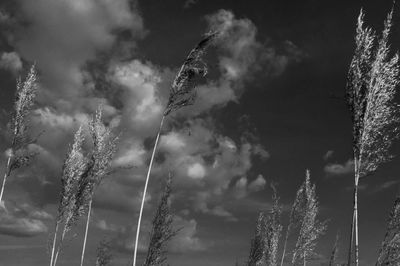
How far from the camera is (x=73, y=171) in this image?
19281mm

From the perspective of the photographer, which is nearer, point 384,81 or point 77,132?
point 384,81

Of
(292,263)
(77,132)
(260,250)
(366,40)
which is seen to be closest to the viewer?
(366,40)

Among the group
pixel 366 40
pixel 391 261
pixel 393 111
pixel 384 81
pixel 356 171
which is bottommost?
pixel 391 261

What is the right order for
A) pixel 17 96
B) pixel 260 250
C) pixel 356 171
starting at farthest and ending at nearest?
pixel 260 250
pixel 17 96
pixel 356 171

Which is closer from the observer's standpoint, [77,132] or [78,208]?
[78,208]

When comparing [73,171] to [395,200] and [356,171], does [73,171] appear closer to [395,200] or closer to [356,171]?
[356,171]

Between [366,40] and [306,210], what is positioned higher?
[366,40]

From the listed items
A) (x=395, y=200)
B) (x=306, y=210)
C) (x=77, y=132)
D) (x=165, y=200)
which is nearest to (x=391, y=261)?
(x=395, y=200)

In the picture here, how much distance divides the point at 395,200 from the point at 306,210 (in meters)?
7.10

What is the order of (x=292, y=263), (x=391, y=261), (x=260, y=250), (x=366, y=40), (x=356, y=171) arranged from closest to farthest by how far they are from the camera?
(x=356, y=171)
(x=366, y=40)
(x=391, y=261)
(x=292, y=263)
(x=260, y=250)

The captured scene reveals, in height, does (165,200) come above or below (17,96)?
below

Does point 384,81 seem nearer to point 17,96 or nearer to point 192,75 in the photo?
point 192,75

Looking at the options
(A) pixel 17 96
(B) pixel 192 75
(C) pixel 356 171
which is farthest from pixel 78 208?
(C) pixel 356 171

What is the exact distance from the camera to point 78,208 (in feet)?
61.4
